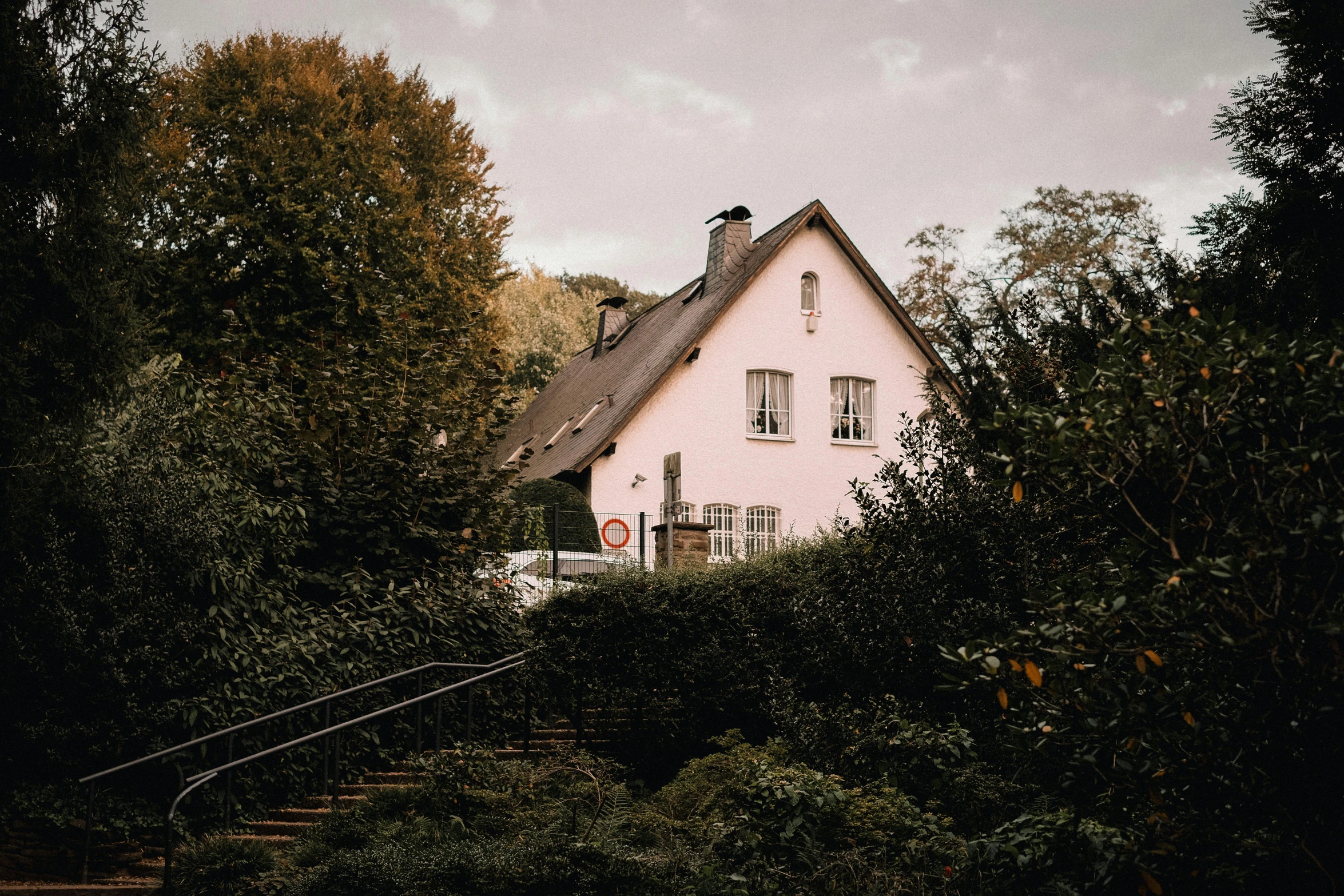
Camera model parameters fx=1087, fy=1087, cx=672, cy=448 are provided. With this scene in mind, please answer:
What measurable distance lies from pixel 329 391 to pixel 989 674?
977 cm

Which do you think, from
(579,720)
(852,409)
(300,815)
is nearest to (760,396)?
(852,409)

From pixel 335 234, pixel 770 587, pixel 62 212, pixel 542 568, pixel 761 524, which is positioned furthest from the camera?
pixel 761 524

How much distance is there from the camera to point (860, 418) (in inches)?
1009

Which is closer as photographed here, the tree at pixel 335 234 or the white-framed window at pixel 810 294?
the tree at pixel 335 234

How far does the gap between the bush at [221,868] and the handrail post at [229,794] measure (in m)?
1.23

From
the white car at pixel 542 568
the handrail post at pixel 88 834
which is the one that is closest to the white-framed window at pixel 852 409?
the white car at pixel 542 568

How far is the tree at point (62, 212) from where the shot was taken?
8.23 meters

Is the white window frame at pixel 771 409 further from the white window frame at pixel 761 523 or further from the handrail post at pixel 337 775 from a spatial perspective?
the handrail post at pixel 337 775

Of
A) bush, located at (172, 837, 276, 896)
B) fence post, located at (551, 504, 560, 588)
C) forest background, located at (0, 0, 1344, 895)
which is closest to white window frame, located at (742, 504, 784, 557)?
fence post, located at (551, 504, 560, 588)

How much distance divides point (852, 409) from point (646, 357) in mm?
5034

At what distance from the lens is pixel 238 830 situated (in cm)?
946

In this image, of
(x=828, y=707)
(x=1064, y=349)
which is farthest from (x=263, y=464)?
(x=1064, y=349)

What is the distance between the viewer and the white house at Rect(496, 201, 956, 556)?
2327 centimetres

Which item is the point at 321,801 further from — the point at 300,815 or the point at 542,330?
the point at 542,330
